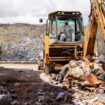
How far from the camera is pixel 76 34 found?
1360 centimetres

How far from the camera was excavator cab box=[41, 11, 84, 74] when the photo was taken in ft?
41.8

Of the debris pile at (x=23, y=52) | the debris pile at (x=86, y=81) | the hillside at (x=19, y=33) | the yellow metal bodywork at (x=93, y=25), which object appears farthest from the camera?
the hillside at (x=19, y=33)

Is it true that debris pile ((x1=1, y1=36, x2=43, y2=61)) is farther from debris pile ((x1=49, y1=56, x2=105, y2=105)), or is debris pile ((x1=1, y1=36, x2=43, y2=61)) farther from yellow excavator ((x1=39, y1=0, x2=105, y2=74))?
debris pile ((x1=49, y1=56, x2=105, y2=105))

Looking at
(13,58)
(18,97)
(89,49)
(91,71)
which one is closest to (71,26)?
(89,49)

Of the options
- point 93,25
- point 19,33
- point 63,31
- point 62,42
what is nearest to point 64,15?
point 63,31

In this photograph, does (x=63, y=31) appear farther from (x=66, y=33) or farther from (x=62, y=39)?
(x=62, y=39)

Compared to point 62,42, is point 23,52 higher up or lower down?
lower down

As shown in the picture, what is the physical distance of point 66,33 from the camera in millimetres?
13125

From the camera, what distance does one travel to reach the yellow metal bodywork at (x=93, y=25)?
9391 mm

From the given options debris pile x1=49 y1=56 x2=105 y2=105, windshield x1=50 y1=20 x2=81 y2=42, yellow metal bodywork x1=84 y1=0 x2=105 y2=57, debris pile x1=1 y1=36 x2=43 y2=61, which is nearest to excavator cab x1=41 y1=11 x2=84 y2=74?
windshield x1=50 y1=20 x2=81 y2=42

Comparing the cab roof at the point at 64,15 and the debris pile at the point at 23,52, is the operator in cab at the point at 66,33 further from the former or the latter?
the debris pile at the point at 23,52

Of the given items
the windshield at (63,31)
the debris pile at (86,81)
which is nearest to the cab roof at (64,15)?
the windshield at (63,31)

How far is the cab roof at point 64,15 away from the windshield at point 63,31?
0.21m

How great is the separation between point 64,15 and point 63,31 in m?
0.80
